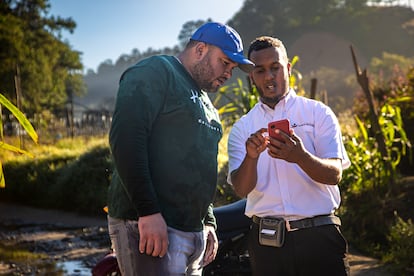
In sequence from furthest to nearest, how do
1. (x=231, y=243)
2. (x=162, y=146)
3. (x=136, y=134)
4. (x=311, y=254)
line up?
(x=231, y=243) → (x=311, y=254) → (x=162, y=146) → (x=136, y=134)

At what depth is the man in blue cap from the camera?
6.57 ft

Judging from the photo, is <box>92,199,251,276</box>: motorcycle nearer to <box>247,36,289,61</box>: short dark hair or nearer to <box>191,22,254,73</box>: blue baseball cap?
<box>247,36,289,61</box>: short dark hair

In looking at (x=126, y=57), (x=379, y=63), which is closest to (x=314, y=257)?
(x=379, y=63)

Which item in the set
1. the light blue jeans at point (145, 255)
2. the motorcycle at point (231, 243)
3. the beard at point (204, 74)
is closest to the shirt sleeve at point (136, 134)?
the light blue jeans at point (145, 255)

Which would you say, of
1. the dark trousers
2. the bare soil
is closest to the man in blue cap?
the dark trousers

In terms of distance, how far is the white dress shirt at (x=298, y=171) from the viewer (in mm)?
2609

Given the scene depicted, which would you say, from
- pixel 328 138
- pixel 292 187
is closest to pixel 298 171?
pixel 292 187

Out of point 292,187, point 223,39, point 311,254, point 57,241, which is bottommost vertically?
point 57,241

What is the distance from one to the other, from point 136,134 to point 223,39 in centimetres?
57

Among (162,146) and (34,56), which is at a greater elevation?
(34,56)

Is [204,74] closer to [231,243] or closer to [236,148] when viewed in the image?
[236,148]

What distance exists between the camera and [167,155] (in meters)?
2.14

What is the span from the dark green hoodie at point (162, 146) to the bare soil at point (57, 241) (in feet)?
10.9

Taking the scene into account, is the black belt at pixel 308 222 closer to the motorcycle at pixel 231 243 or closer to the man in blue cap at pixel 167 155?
the man in blue cap at pixel 167 155
